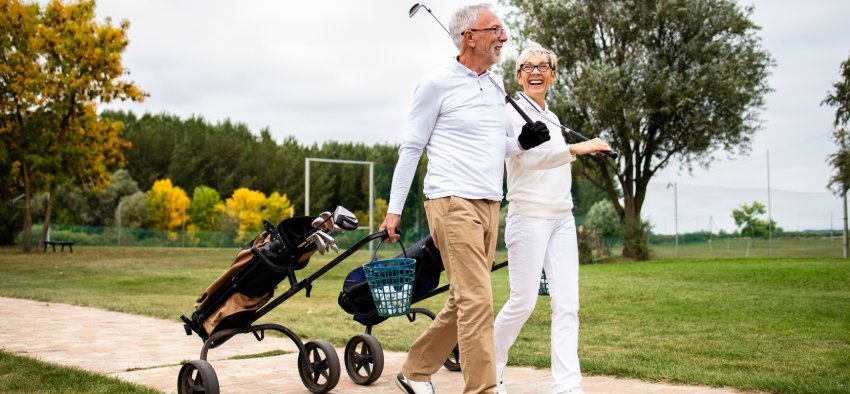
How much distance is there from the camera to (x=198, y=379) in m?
4.63

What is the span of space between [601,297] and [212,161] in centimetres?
6174

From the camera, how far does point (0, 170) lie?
100 feet

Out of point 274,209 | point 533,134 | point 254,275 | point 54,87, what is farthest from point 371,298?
point 274,209

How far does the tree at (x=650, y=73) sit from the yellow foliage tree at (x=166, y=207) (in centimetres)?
3624

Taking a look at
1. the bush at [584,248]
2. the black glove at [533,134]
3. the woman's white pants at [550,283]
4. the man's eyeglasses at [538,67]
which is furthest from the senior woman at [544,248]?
the bush at [584,248]

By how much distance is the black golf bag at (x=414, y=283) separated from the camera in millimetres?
4781

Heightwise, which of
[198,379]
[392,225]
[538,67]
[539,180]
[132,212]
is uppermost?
[132,212]

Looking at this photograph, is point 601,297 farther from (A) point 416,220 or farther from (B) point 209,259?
(A) point 416,220

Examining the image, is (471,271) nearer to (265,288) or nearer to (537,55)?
(537,55)

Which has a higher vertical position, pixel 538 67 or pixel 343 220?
pixel 538 67

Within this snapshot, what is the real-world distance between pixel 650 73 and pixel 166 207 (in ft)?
133

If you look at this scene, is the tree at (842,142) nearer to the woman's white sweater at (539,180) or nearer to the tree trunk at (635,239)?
the tree trunk at (635,239)

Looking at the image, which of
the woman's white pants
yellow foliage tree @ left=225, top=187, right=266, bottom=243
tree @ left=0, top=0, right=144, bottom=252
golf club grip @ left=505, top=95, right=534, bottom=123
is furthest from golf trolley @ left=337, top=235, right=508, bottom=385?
yellow foliage tree @ left=225, top=187, right=266, bottom=243

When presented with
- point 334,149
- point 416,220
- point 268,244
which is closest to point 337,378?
point 268,244
